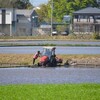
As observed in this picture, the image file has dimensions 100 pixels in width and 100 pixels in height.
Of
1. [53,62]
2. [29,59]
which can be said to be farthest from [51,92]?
[29,59]

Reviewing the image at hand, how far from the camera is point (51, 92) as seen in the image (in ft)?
50.1

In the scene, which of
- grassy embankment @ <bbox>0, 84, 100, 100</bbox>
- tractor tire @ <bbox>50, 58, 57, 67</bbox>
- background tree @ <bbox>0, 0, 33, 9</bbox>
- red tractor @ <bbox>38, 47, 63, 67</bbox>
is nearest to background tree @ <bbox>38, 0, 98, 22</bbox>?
background tree @ <bbox>0, 0, 33, 9</bbox>

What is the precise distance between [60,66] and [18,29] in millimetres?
64353

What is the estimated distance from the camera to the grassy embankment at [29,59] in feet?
113

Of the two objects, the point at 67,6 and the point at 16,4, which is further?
the point at 16,4

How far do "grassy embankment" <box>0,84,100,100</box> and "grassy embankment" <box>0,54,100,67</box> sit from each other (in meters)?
17.5

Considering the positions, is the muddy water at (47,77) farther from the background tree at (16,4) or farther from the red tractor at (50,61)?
the background tree at (16,4)

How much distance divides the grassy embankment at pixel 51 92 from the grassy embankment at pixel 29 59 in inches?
688

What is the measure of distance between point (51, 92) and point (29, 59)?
2041 cm

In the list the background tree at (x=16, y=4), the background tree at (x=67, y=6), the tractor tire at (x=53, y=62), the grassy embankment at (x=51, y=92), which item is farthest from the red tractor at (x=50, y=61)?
the background tree at (x=16, y=4)

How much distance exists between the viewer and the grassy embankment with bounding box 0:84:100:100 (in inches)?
558

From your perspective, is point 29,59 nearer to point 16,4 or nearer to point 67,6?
point 67,6

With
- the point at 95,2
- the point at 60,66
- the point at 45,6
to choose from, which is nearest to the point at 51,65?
the point at 60,66

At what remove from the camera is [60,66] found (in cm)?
3244
